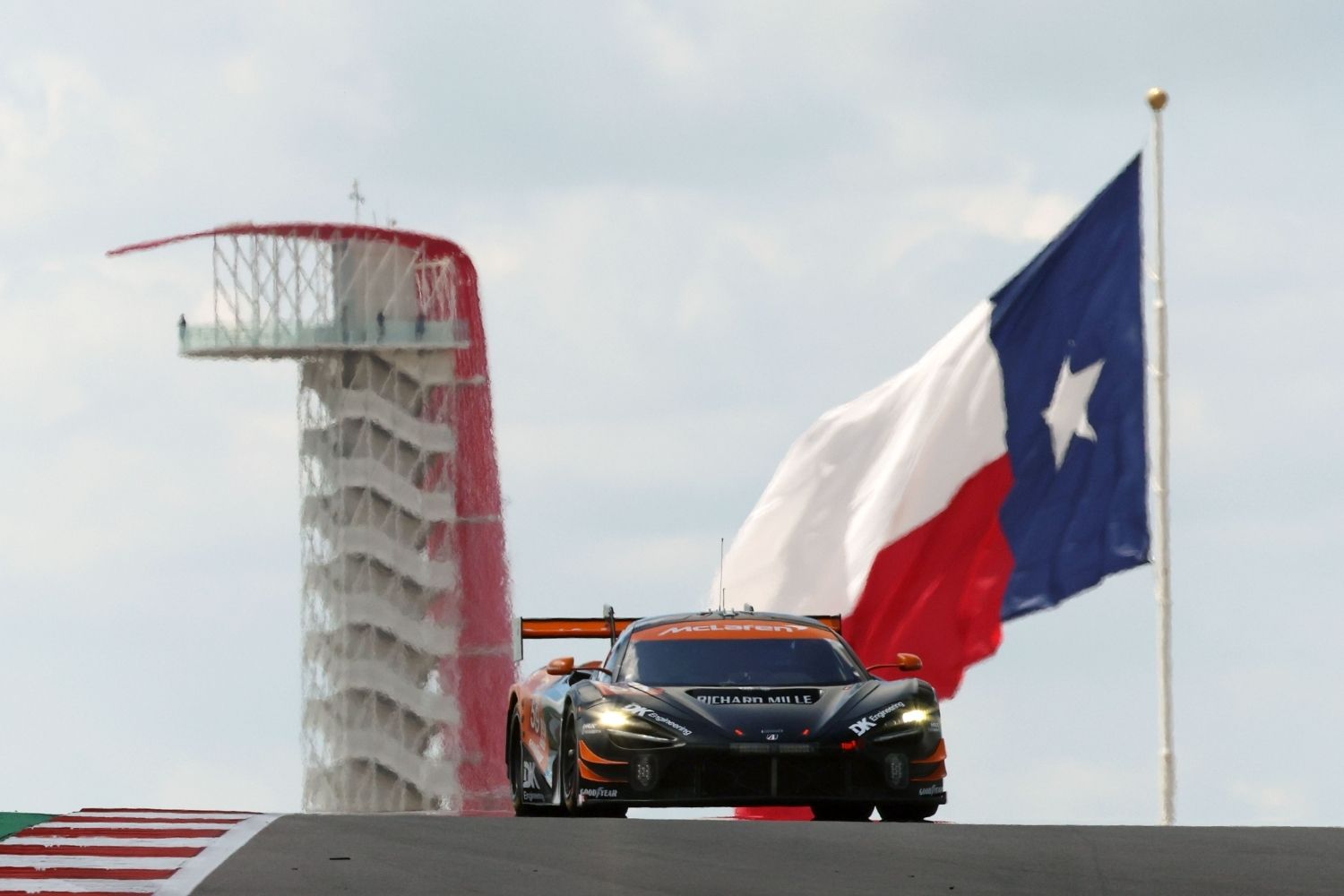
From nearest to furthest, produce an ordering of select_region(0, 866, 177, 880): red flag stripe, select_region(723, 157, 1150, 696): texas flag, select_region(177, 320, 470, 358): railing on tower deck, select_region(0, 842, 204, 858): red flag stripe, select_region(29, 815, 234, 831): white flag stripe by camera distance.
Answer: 1. select_region(0, 866, 177, 880): red flag stripe
2. select_region(0, 842, 204, 858): red flag stripe
3. select_region(29, 815, 234, 831): white flag stripe
4. select_region(723, 157, 1150, 696): texas flag
5. select_region(177, 320, 470, 358): railing on tower deck

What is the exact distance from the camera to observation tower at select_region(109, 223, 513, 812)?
89.6 m

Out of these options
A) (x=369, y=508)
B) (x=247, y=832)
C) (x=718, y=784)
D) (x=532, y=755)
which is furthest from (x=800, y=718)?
(x=369, y=508)

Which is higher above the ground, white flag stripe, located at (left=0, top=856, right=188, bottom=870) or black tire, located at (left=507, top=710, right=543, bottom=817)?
black tire, located at (left=507, top=710, right=543, bottom=817)

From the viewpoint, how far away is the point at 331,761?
92.2 metres

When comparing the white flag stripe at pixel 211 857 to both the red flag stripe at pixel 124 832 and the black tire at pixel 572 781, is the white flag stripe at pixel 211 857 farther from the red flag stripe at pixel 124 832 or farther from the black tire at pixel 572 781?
the black tire at pixel 572 781

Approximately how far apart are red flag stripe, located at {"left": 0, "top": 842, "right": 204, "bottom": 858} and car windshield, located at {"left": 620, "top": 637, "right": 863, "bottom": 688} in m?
4.35

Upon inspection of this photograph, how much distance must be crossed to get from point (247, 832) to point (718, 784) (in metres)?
3.35

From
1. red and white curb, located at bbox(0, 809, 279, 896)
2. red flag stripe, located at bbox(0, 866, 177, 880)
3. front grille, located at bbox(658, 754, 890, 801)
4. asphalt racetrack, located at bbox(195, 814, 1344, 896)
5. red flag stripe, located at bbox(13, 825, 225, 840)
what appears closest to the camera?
asphalt racetrack, located at bbox(195, 814, 1344, 896)

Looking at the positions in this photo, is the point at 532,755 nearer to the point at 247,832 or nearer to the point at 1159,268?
the point at 247,832

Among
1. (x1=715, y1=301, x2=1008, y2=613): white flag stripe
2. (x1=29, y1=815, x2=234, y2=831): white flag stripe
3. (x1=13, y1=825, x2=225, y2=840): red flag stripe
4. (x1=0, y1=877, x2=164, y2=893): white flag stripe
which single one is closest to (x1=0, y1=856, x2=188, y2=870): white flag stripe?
(x1=0, y1=877, x2=164, y2=893): white flag stripe

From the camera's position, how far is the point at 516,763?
18.4m

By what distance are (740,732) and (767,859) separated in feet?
11.4

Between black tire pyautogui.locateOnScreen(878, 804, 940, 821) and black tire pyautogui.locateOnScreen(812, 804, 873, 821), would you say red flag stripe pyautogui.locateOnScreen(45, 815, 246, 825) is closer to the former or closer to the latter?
black tire pyautogui.locateOnScreen(812, 804, 873, 821)

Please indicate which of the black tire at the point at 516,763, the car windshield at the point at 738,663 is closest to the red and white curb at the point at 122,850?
the car windshield at the point at 738,663
